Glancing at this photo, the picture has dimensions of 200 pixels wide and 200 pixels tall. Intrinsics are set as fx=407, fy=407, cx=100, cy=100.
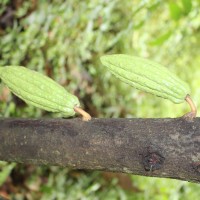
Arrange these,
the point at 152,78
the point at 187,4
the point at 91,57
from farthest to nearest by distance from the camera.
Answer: the point at 91,57 → the point at 187,4 → the point at 152,78

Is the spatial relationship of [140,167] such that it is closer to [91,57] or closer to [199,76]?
[91,57]

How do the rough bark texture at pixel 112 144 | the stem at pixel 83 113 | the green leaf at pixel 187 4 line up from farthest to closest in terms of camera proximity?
the green leaf at pixel 187 4 → the stem at pixel 83 113 → the rough bark texture at pixel 112 144

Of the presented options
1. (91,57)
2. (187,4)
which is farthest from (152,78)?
(91,57)

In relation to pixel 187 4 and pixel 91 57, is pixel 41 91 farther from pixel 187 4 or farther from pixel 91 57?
pixel 91 57

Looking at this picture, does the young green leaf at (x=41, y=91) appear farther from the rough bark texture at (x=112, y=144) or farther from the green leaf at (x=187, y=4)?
the green leaf at (x=187, y=4)

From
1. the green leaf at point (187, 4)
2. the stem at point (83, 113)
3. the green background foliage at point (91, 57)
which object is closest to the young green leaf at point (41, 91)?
the stem at point (83, 113)

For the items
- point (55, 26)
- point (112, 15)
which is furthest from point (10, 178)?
point (112, 15)

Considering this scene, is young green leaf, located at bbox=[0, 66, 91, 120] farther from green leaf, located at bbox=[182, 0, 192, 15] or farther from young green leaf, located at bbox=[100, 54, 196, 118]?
green leaf, located at bbox=[182, 0, 192, 15]
